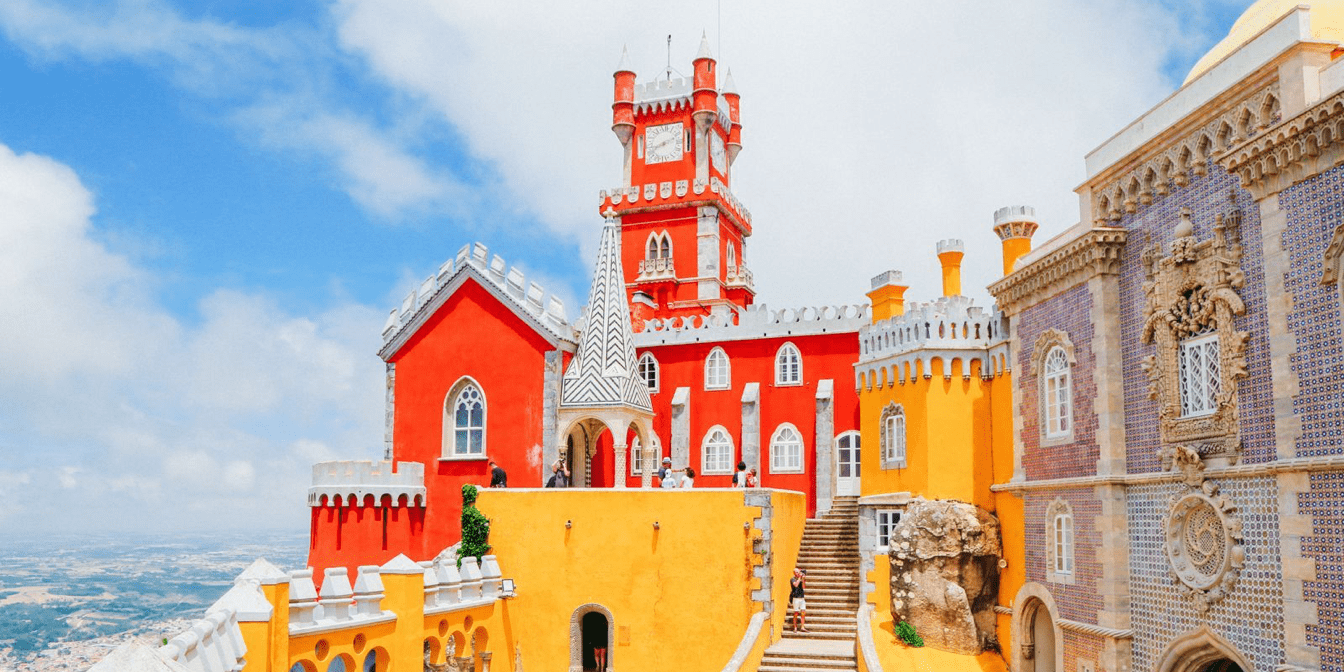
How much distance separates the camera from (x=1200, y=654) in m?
15.1

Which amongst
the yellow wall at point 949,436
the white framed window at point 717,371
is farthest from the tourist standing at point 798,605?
the white framed window at point 717,371

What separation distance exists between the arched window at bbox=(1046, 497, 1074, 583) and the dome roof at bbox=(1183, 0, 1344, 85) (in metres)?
7.57

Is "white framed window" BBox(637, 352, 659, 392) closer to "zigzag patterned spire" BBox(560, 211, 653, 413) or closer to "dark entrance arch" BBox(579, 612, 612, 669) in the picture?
"zigzag patterned spire" BBox(560, 211, 653, 413)

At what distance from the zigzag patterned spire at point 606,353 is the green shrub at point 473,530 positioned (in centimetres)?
361

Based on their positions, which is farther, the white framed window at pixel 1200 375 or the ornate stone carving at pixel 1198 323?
the white framed window at pixel 1200 375

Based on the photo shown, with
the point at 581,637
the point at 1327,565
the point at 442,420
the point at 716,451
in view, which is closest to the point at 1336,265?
the point at 1327,565

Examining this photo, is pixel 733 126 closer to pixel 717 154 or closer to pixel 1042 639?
pixel 717 154

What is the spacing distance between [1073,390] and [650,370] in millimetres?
14554

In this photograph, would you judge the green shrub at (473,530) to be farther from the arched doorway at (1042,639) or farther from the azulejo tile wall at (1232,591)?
the azulejo tile wall at (1232,591)

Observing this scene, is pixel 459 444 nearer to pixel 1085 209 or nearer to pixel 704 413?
pixel 704 413

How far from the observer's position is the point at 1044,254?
1972 cm

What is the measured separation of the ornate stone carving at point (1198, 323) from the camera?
1434 centimetres

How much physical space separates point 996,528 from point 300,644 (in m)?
13.7

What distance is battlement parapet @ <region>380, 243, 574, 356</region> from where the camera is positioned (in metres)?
27.6
